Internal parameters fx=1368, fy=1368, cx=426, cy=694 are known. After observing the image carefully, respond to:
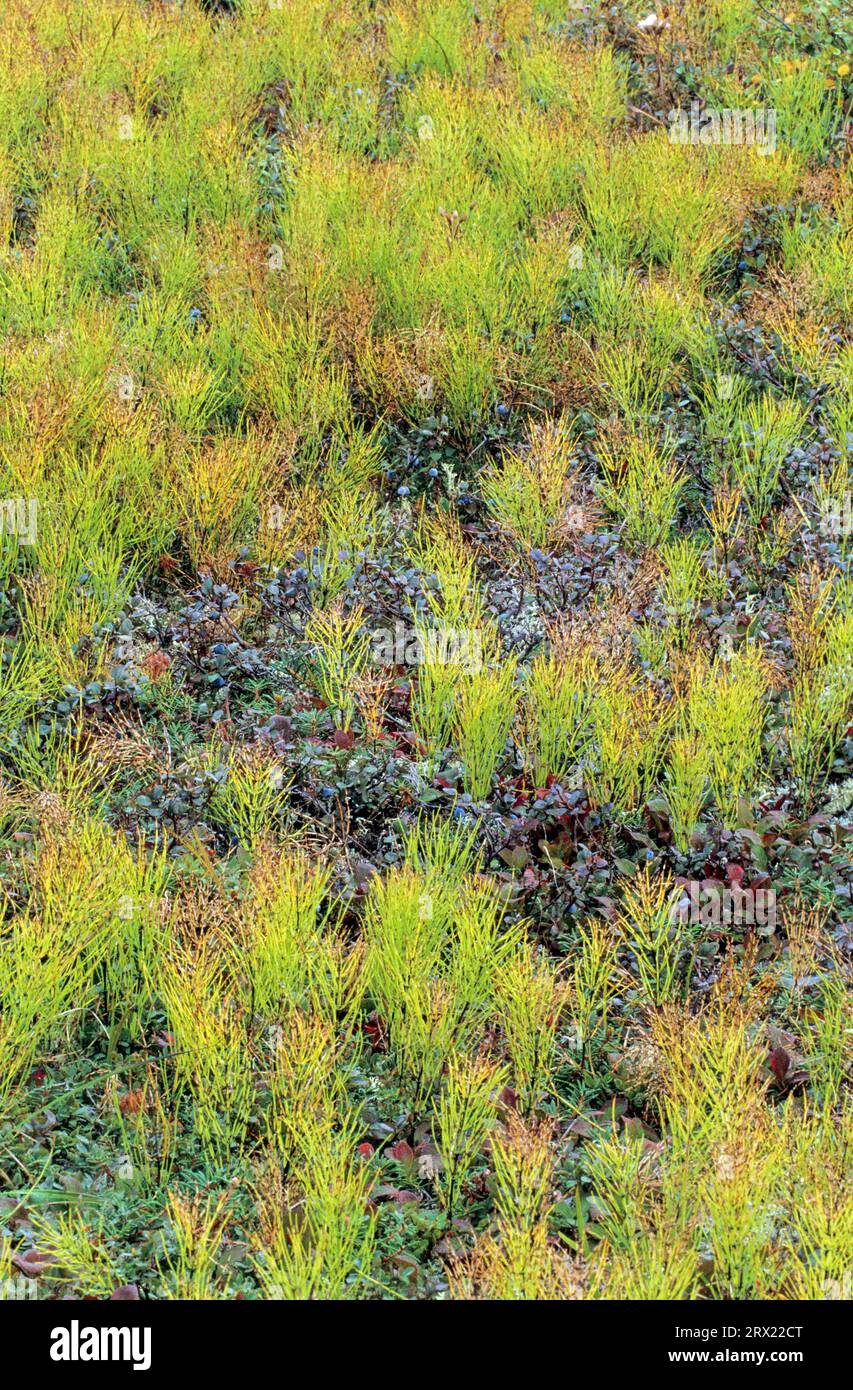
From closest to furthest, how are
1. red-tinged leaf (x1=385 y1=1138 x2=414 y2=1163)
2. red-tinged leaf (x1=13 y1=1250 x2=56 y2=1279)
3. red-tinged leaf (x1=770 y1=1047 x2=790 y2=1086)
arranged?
red-tinged leaf (x1=13 y1=1250 x2=56 y2=1279)
red-tinged leaf (x1=385 y1=1138 x2=414 y2=1163)
red-tinged leaf (x1=770 y1=1047 x2=790 y2=1086)

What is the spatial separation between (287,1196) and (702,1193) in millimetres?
815

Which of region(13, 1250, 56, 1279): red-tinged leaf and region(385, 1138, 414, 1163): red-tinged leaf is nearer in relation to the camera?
region(13, 1250, 56, 1279): red-tinged leaf

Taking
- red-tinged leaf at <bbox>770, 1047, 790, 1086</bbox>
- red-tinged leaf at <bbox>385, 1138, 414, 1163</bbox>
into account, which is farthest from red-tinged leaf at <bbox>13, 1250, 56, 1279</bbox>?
red-tinged leaf at <bbox>770, 1047, 790, 1086</bbox>

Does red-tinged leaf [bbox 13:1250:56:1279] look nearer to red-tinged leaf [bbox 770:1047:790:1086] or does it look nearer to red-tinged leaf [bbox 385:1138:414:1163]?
red-tinged leaf [bbox 385:1138:414:1163]

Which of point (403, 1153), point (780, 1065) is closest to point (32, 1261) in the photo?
point (403, 1153)

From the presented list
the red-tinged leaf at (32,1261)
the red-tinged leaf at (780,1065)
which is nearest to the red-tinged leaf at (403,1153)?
the red-tinged leaf at (32,1261)

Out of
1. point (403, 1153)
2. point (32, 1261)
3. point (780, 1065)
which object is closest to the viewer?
point (32, 1261)

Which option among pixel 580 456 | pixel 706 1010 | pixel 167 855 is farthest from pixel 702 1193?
pixel 580 456

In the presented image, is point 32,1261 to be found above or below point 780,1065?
below

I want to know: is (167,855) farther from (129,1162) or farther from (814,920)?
(814,920)

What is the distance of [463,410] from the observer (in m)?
5.37

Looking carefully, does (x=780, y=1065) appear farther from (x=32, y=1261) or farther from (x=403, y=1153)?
(x=32, y=1261)

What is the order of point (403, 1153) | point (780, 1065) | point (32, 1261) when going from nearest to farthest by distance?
1. point (32, 1261)
2. point (403, 1153)
3. point (780, 1065)

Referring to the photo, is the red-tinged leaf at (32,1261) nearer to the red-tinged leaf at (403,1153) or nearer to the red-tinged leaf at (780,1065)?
the red-tinged leaf at (403,1153)
